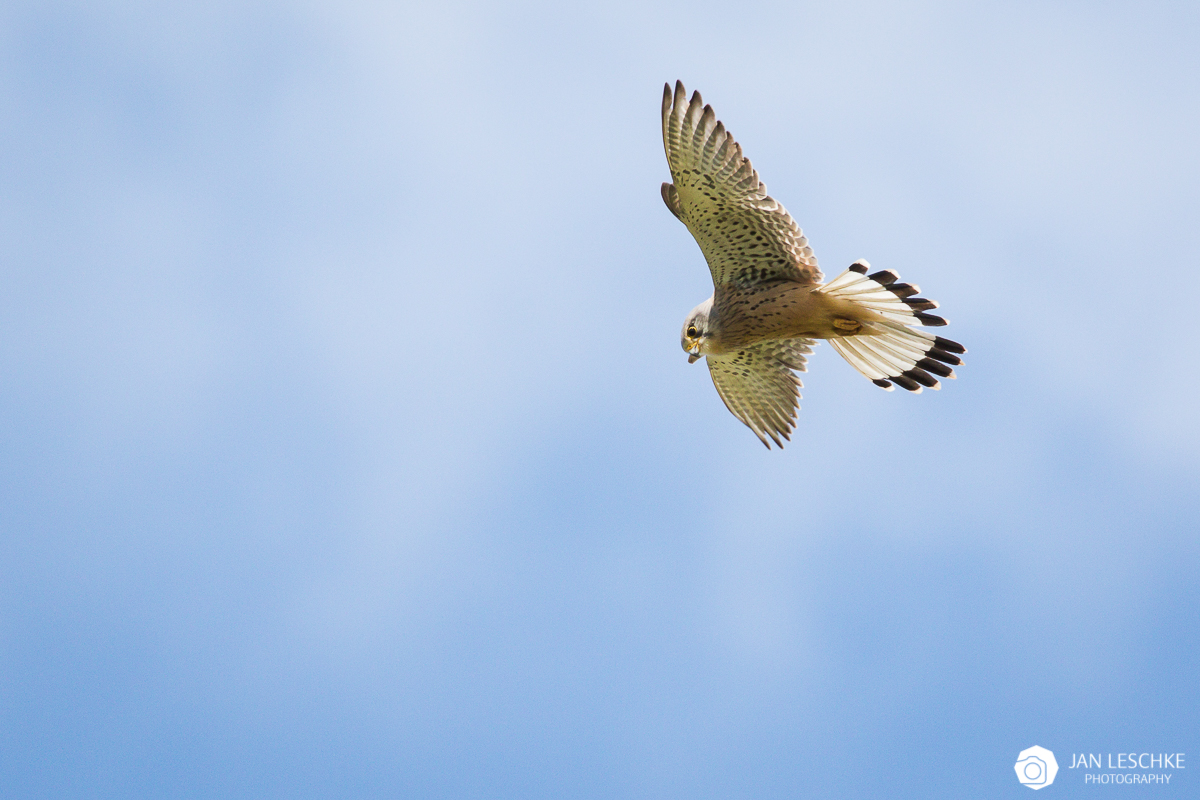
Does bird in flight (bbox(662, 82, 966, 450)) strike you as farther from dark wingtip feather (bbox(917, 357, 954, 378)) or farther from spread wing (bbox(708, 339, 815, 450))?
Result: spread wing (bbox(708, 339, 815, 450))

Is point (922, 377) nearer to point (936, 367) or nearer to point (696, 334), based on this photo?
point (936, 367)

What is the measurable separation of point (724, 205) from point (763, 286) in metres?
0.66

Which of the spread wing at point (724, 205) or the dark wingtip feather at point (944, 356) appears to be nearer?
the spread wing at point (724, 205)

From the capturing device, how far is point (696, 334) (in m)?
7.14

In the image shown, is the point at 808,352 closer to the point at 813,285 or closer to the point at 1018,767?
the point at 813,285

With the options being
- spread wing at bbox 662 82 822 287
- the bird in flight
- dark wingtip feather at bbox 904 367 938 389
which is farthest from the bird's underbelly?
dark wingtip feather at bbox 904 367 938 389

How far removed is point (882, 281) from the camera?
6.61 meters

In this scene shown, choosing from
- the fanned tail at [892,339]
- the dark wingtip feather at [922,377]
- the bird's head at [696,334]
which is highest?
the bird's head at [696,334]

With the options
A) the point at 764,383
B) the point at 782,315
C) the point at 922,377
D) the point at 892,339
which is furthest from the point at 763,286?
the point at 922,377

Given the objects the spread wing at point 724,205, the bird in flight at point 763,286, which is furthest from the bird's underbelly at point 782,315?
the spread wing at point 724,205

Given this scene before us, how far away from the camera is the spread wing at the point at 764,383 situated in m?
7.80

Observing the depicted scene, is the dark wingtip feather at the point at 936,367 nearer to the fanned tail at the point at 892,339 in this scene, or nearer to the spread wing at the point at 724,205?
the fanned tail at the point at 892,339

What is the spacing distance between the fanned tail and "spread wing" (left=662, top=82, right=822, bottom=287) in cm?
36

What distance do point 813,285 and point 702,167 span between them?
1099mm
